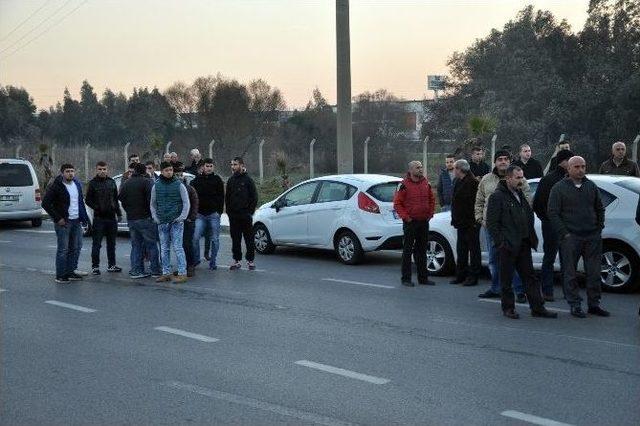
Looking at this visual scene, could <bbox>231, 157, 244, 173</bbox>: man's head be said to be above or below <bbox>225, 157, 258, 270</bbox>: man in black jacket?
above

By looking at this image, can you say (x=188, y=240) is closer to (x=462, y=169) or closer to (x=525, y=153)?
(x=462, y=169)

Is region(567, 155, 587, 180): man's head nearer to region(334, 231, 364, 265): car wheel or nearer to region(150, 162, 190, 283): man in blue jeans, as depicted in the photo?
region(334, 231, 364, 265): car wheel

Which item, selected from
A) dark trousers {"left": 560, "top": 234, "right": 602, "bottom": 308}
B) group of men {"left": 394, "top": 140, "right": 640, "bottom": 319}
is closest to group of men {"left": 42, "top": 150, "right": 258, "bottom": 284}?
group of men {"left": 394, "top": 140, "right": 640, "bottom": 319}

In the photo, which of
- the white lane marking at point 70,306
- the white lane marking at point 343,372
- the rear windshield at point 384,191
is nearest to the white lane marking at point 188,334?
the white lane marking at point 343,372

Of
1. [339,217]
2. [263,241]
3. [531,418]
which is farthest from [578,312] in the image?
[263,241]

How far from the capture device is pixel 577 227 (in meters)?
9.38

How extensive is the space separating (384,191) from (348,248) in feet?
3.63

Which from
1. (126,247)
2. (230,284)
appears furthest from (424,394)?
(126,247)

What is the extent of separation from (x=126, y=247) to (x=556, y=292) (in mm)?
9259

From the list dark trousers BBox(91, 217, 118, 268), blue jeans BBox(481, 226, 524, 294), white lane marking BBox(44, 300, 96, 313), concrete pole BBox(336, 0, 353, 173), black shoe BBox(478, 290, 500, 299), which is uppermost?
concrete pole BBox(336, 0, 353, 173)

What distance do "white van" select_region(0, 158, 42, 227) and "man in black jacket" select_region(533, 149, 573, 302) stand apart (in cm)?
1556

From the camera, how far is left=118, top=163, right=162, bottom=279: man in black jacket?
12.8m

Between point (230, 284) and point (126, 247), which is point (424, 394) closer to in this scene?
point (230, 284)

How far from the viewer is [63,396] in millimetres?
6535
